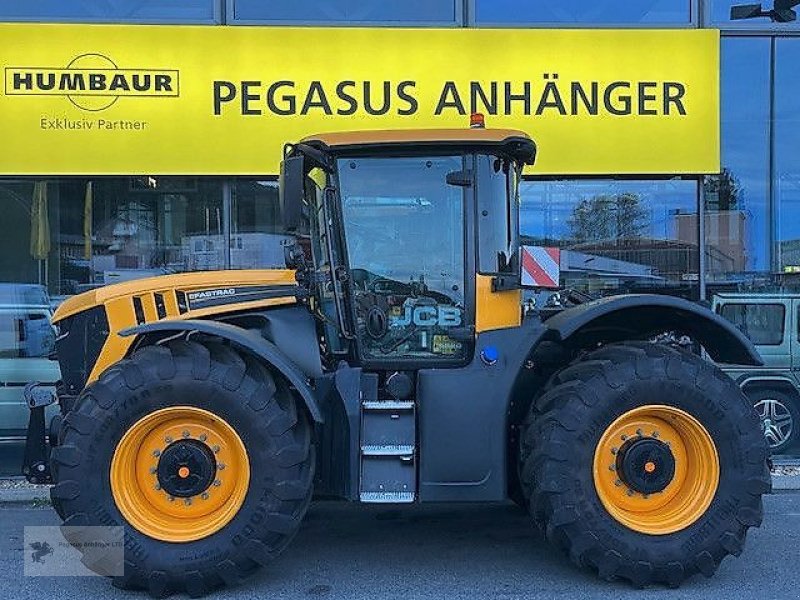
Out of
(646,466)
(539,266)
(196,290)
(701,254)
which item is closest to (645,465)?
(646,466)

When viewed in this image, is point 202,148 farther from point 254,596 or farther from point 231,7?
point 254,596

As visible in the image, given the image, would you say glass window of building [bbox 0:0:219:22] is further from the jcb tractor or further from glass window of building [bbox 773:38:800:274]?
glass window of building [bbox 773:38:800:274]

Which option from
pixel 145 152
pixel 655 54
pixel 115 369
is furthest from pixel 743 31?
pixel 115 369

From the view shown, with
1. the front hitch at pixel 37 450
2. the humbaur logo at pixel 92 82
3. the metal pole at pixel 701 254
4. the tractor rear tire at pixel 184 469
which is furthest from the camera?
the metal pole at pixel 701 254

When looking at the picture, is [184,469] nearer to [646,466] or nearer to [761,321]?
[646,466]

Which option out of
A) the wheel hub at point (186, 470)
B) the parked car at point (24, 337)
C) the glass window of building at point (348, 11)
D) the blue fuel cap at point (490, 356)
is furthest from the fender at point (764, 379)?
the parked car at point (24, 337)

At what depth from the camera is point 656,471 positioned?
174 inches

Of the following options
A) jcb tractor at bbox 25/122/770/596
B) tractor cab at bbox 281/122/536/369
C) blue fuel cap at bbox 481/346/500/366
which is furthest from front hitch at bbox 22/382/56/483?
blue fuel cap at bbox 481/346/500/366

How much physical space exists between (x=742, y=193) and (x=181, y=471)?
20.0 feet

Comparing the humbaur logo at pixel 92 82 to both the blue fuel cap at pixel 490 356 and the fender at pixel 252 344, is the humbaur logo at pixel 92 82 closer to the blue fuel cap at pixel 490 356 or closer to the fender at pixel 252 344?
the fender at pixel 252 344

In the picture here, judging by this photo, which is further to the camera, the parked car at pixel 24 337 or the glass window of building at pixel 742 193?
the glass window of building at pixel 742 193

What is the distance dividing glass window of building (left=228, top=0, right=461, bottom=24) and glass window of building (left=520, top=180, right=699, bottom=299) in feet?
6.02

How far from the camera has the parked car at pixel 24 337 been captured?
756 cm

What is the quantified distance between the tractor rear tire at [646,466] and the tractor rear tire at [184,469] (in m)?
1.35
